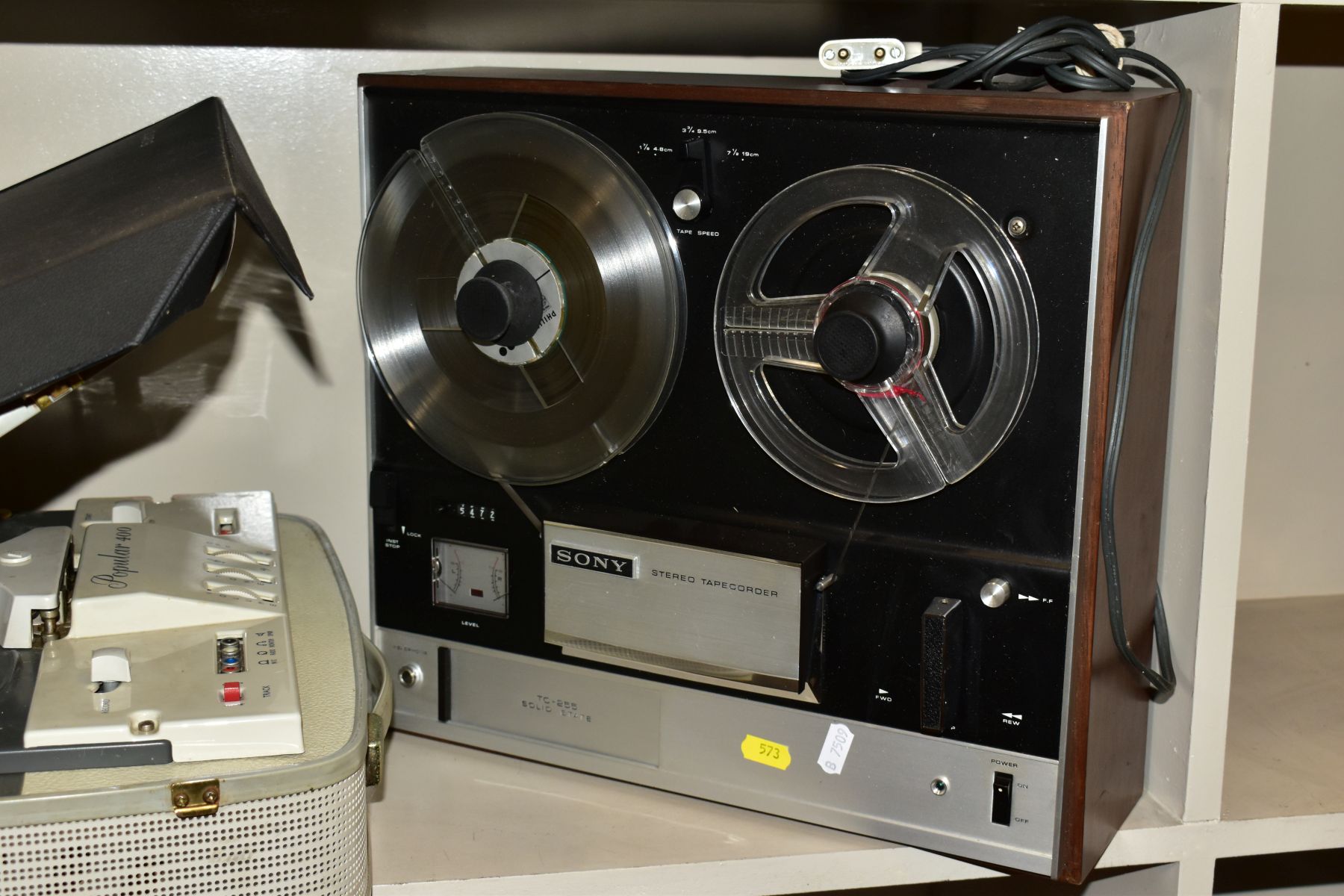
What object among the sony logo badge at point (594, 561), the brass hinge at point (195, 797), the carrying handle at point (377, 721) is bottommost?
the carrying handle at point (377, 721)

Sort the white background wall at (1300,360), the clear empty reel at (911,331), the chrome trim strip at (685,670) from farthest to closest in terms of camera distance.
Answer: the white background wall at (1300,360) → the chrome trim strip at (685,670) → the clear empty reel at (911,331)

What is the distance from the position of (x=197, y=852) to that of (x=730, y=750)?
38 centimetres

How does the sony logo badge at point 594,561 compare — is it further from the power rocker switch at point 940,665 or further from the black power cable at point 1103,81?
the black power cable at point 1103,81

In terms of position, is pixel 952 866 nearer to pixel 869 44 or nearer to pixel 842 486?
pixel 842 486

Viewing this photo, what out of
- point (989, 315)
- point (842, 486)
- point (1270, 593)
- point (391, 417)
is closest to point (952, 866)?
point (842, 486)

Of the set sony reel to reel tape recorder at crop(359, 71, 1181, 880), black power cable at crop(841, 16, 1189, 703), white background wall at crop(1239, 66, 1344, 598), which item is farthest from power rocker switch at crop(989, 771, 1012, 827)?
white background wall at crop(1239, 66, 1344, 598)

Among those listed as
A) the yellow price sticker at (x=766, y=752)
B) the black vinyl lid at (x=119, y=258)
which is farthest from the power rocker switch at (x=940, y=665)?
the black vinyl lid at (x=119, y=258)

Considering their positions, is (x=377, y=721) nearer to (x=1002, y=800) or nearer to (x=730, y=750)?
(x=730, y=750)

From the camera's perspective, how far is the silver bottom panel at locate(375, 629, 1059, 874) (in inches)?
34.3

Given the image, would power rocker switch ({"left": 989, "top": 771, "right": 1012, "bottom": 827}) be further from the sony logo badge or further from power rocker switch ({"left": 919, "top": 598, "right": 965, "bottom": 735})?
the sony logo badge

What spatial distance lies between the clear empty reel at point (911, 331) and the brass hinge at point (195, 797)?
1.36ft

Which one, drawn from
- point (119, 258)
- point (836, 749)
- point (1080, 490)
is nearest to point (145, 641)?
point (119, 258)

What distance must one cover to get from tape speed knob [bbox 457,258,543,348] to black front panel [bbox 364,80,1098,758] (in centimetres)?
11

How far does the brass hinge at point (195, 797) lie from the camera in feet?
2.33
